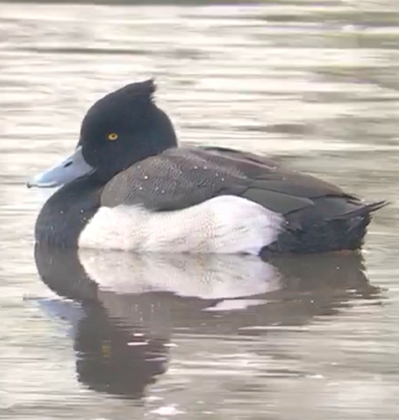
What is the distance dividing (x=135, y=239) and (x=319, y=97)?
575 centimetres

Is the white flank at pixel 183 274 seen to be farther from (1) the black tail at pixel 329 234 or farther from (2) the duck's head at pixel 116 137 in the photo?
(2) the duck's head at pixel 116 137

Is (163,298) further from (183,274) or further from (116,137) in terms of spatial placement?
(116,137)

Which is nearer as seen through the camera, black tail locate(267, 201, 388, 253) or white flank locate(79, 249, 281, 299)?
white flank locate(79, 249, 281, 299)

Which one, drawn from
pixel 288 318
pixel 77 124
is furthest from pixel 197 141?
pixel 288 318

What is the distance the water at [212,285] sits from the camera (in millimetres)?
7109

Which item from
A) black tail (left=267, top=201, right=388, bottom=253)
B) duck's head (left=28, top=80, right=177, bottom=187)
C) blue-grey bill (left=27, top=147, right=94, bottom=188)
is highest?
duck's head (left=28, top=80, right=177, bottom=187)

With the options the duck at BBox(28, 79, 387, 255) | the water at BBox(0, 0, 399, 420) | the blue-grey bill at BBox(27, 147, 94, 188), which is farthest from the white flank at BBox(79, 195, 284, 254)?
the blue-grey bill at BBox(27, 147, 94, 188)

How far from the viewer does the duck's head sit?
10.4 metres

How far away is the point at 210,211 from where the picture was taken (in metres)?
9.91

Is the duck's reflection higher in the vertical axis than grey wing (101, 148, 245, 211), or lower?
lower

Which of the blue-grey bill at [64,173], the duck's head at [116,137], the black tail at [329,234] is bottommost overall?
the black tail at [329,234]

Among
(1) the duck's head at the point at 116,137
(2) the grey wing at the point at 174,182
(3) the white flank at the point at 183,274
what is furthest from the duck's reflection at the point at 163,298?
(1) the duck's head at the point at 116,137

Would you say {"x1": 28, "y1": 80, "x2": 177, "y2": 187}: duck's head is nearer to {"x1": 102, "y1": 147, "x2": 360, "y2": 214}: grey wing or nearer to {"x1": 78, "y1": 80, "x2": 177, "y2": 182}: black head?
{"x1": 78, "y1": 80, "x2": 177, "y2": 182}: black head

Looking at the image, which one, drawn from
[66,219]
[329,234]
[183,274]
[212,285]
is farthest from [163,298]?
[66,219]
